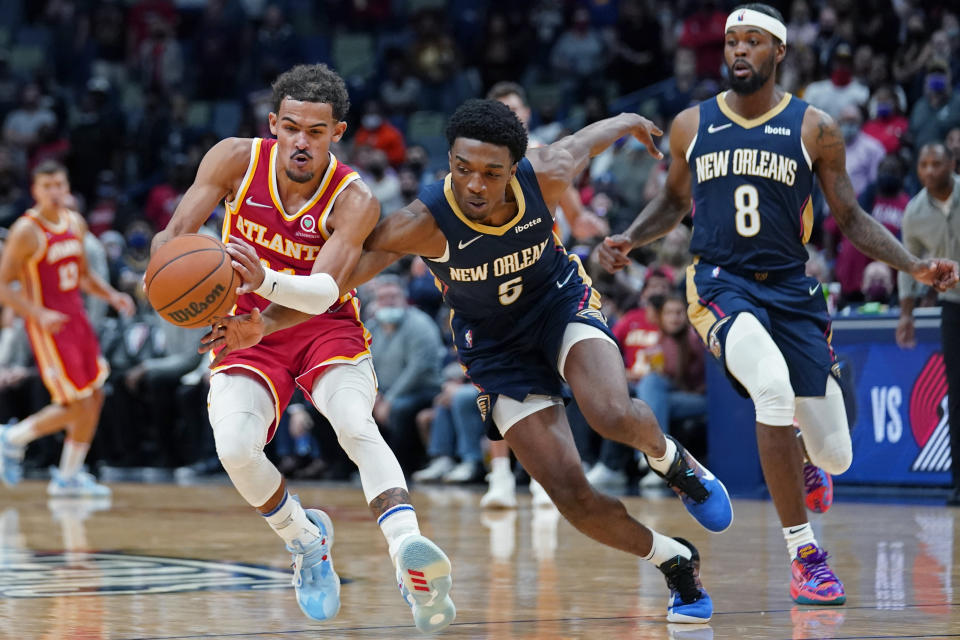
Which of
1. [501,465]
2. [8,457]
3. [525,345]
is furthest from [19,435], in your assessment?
[525,345]

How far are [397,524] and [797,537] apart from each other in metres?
1.60

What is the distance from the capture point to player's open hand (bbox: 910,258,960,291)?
17.5 feet

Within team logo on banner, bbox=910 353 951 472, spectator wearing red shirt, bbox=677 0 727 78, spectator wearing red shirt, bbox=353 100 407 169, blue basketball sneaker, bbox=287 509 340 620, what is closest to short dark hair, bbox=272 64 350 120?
blue basketball sneaker, bbox=287 509 340 620

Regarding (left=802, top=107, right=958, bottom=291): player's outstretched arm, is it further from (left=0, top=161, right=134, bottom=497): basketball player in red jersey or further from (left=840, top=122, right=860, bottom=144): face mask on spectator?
(left=0, top=161, right=134, bottom=497): basketball player in red jersey

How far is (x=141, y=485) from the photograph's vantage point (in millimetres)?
11906

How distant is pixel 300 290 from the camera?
14.8 feet

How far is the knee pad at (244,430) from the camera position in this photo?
4.79m

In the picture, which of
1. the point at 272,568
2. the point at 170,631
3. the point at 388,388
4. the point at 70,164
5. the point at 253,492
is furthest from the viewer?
the point at 70,164

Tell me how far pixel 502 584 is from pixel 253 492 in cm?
130

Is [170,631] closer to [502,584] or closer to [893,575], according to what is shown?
[502,584]

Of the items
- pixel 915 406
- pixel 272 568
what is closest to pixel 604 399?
pixel 272 568

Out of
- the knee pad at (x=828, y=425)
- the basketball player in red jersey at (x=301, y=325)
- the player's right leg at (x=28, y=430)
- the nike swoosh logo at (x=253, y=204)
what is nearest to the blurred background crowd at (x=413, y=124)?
the knee pad at (x=828, y=425)

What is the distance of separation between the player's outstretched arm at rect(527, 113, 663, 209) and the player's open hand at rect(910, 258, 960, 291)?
114 cm

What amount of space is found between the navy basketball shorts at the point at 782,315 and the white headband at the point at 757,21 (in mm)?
967
